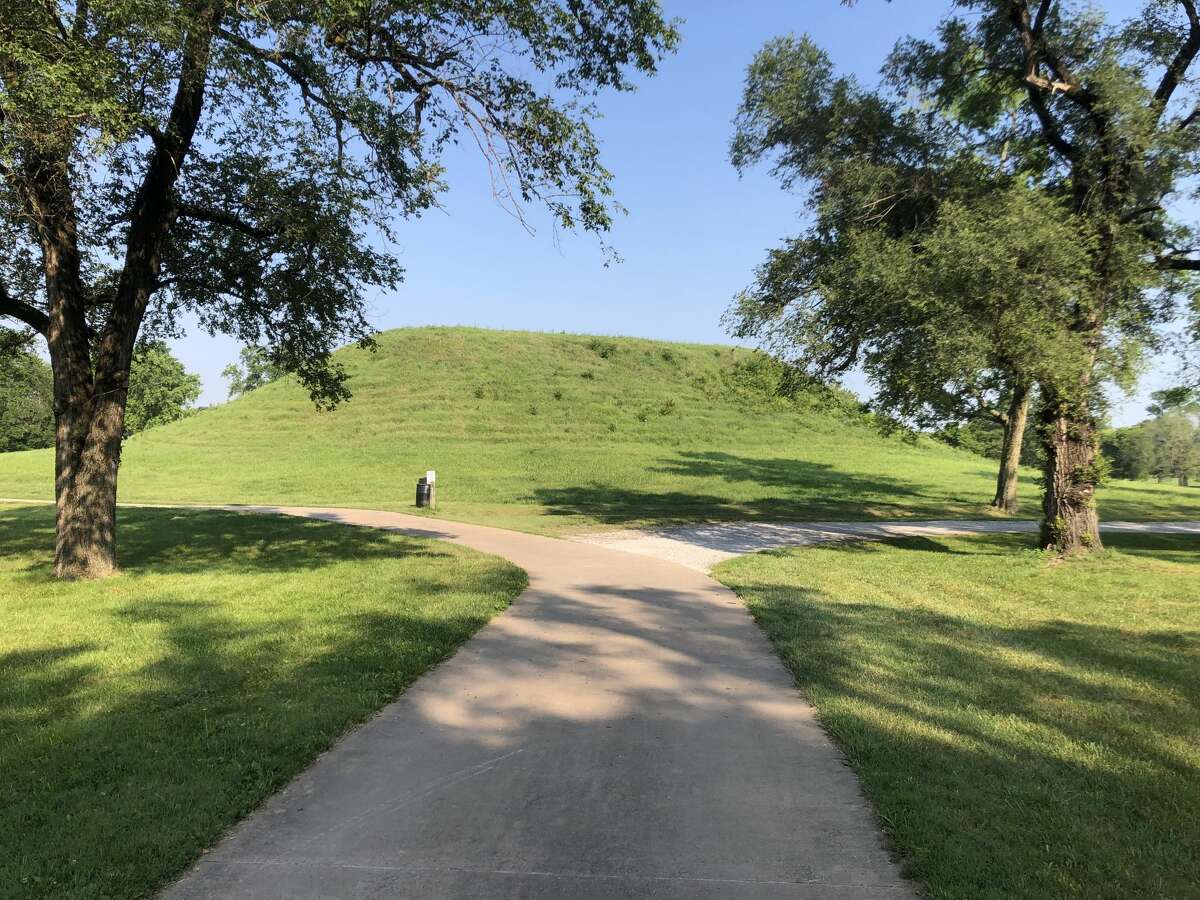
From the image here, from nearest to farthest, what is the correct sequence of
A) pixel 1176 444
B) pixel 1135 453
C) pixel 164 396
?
pixel 164 396, pixel 1135 453, pixel 1176 444

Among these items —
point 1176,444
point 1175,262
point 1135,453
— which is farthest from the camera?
point 1176,444

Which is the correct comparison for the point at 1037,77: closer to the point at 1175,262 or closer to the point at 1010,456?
the point at 1175,262

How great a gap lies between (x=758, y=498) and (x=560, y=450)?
12792mm

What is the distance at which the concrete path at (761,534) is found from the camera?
43.4 ft

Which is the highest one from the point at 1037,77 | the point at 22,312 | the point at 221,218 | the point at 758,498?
the point at 1037,77

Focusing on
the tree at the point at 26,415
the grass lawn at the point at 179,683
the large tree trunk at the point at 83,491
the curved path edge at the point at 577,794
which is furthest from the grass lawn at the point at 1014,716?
the tree at the point at 26,415

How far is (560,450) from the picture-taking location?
35812 millimetres

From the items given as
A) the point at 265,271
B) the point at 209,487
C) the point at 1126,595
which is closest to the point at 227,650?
the point at 265,271

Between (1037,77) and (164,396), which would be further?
(164,396)

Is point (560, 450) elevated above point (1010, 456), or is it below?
below

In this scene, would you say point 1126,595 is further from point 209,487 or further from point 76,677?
point 209,487

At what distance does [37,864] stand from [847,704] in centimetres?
470

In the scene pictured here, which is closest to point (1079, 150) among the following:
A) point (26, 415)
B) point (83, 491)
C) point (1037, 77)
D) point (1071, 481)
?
point (1037, 77)

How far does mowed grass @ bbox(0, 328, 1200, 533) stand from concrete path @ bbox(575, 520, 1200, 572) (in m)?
1.94
